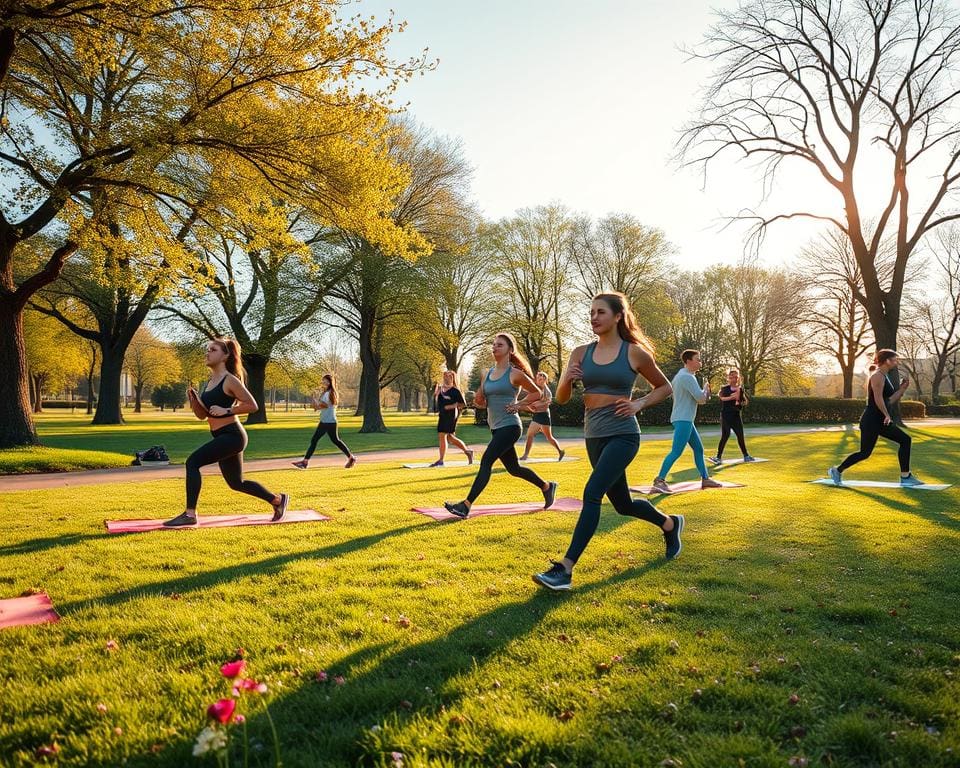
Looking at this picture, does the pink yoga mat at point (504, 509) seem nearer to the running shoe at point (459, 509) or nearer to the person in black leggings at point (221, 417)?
the running shoe at point (459, 509)

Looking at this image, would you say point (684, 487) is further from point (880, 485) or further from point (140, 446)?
point (140, 446)

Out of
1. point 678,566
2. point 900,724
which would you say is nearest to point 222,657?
point 900,724

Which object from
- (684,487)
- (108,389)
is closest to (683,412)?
(684,487)

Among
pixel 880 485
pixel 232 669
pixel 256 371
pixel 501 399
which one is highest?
pixel 256 371

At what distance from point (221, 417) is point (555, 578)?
4.24 m

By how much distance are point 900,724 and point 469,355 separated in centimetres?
4114

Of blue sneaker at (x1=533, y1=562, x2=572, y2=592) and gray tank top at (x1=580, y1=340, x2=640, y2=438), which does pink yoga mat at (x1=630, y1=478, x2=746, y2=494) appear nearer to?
gray tank top at (x1=580, y1=340, x2=640, y2=438)

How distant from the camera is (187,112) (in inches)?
537

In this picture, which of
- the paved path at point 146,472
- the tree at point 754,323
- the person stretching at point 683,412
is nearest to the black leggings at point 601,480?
the person stretching at point 683,412

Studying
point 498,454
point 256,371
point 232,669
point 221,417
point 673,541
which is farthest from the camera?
point 256,371

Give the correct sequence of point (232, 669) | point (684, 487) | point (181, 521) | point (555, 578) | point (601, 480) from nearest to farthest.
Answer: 1. point (232, 669)
2. point (555, 578)
3. point (601, 480)
4. point (181, 521)
5. point (684, 487)

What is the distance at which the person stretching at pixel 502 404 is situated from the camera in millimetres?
7625

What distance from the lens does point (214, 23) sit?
1273 cm

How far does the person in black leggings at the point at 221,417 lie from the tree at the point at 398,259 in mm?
22178
